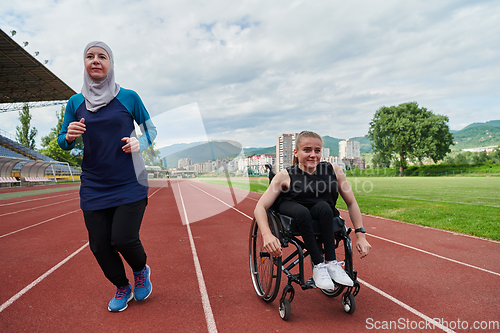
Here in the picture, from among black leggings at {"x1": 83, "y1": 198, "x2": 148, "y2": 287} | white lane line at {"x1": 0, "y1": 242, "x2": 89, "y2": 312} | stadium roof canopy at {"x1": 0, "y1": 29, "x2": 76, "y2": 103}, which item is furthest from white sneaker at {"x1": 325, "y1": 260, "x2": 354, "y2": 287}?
stadium roof canopy at {"x1": 0, "y1": 29, "x2": 76, "y2": 103}

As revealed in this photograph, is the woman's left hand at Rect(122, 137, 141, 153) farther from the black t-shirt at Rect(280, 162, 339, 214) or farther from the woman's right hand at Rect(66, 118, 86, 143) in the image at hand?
the black t-shirt at Rect(280, 162, 339, 214)

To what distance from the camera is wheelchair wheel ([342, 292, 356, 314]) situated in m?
2.50

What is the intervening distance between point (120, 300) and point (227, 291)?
103 centimetres

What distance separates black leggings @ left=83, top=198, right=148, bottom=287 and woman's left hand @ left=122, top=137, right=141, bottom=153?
44cm

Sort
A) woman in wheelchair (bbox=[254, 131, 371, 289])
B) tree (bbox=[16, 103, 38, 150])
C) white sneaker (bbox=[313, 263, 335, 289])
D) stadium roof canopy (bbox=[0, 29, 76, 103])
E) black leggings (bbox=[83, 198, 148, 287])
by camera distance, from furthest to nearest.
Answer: tree (bbox=[16, 103, 38, 150]) < stadium roof canopy (bbox=[0, 29, 76, 103]) < black leggings (bbox=[83, 198, 148, 287]) < woman in wheelchair (bbox=[254, 131, 371, 289]) < white sneaker (bbox=[313, 263, 335, 289])

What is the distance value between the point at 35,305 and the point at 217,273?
Result: 1.84 meters

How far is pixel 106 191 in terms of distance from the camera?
7.82 ft

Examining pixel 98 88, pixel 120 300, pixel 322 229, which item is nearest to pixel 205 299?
pixel 120 300

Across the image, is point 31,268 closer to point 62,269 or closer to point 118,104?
point 62,269

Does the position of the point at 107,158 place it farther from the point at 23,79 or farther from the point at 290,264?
the point at 23,79

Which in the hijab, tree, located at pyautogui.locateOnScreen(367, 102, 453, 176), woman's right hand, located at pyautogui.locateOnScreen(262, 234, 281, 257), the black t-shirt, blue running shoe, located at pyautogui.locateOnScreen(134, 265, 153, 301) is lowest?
blue running shoe, located at pyautogui.locateOnScreen(134, 265, 153, 301)

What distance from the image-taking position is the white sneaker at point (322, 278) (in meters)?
2.13

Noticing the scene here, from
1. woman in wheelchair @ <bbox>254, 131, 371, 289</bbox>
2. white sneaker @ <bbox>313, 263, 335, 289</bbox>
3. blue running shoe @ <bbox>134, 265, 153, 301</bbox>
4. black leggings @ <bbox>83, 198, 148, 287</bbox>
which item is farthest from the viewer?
blue running shoe @ <bbox>134, 265, 153, 301</bbox>

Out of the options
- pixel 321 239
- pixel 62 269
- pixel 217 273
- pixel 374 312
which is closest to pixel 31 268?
pixel 62 269
